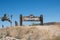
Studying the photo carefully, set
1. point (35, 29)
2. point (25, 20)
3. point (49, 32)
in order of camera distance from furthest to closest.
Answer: point (25, 20), point (35, 29), point (49, 32)

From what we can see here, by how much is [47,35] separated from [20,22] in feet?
21.2

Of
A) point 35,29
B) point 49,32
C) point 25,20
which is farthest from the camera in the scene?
point 25,20

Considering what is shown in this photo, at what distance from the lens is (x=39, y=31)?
17000mm

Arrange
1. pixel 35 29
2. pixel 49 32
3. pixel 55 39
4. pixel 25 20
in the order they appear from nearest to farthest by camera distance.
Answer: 1. pixel 55 39
2. pixel 49 32
3. pixel 35 29
4. pixel 25 20

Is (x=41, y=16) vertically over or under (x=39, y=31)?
over

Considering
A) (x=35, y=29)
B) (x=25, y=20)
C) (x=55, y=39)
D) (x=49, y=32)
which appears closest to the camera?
(x=55, y=39)

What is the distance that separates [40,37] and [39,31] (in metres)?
1.26

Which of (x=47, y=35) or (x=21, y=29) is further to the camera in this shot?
(x=21, y=29)

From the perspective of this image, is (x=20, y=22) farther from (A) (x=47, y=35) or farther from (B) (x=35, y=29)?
(A) (x=47, y=35)

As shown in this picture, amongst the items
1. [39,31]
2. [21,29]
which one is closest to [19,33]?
[21,29]

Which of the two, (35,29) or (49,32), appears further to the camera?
(35,29)

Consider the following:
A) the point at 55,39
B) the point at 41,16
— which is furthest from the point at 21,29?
the point at 55,39

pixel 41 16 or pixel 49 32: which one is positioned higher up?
pixel 41 16

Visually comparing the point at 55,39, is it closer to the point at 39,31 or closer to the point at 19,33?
the point at 39,31
